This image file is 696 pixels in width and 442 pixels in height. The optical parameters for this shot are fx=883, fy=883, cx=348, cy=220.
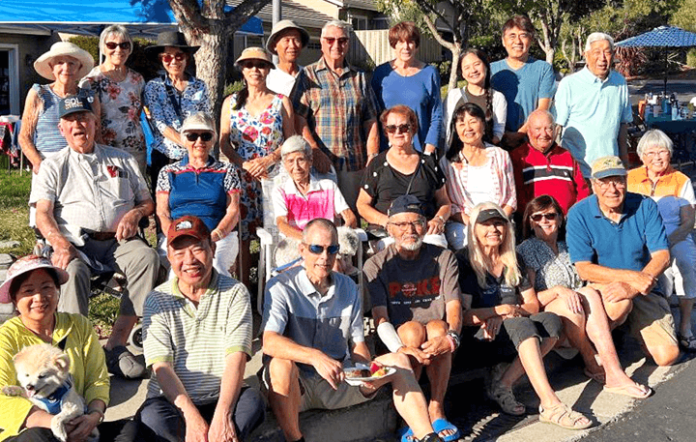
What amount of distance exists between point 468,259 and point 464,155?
123 cm

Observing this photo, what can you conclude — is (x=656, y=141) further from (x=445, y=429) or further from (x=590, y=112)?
(x=445, y=429)

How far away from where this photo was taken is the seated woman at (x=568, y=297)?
5809 millimetres

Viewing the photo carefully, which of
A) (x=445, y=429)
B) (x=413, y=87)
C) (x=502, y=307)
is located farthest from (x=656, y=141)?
(x=445, y=429)

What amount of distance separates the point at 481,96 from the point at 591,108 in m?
1.01

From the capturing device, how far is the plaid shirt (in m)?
6.71

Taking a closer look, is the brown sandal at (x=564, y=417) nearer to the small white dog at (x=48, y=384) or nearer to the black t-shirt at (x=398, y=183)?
the black t-shirt at (x=398, y=183)

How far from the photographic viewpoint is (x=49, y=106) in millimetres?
6109

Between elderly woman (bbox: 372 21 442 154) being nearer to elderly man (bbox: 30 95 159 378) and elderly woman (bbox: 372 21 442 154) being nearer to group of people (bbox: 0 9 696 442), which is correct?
group of people (bbox: 0 9 696 442)

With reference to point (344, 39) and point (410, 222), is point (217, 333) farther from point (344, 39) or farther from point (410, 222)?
point (344, 39)

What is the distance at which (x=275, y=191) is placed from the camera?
622 centimetres

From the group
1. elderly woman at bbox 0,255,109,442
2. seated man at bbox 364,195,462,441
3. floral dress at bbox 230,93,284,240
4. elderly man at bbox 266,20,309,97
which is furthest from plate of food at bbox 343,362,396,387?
elderly man at bbox 266,20,309,97

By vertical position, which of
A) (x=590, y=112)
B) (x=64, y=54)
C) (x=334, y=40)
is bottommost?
(x=590, y=112)

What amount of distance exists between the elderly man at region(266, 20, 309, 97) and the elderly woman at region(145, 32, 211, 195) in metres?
0.64

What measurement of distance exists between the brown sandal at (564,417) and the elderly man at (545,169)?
6.71 feet
